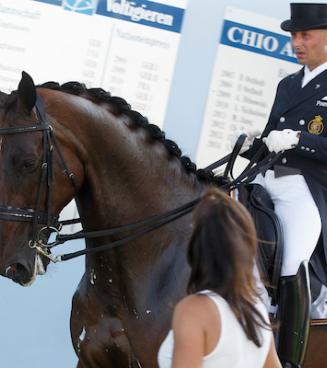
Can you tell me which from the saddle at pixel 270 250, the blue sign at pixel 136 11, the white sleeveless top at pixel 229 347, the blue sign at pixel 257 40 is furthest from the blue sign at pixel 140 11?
the white sleeveless top at pixel 229 347

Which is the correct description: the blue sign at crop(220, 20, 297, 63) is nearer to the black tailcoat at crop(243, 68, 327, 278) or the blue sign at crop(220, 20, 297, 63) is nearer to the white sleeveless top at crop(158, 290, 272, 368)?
the black tailcoat at crop(243, 68, 327, 278)

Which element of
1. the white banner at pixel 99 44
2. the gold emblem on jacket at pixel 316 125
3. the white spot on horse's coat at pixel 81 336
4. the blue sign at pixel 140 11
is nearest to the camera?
the white spot on horse's coat at pixel 81 336

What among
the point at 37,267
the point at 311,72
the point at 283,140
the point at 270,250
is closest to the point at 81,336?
the point at 37,267

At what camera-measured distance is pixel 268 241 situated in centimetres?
354

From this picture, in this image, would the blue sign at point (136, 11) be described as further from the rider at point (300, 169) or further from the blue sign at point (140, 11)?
the rider at point (300, 169)

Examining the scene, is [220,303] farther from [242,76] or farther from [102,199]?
Answer: [242,76]

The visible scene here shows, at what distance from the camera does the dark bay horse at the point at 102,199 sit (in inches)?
133

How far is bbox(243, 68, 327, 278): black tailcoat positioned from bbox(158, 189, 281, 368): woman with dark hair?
4.45 feet

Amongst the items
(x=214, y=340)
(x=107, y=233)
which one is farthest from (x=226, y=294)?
(x=107, y=233)

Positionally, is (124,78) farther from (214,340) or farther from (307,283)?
(214,340)

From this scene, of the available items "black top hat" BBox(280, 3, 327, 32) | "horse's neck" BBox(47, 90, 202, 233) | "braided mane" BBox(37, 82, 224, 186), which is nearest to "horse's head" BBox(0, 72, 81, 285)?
"horse's neck" BBox(47, 90, 202, 233)

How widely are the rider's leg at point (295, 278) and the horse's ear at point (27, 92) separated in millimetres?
1087

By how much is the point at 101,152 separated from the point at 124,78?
6.17ft

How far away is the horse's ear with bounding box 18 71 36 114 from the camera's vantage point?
132 inches
